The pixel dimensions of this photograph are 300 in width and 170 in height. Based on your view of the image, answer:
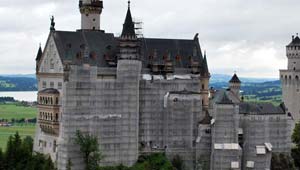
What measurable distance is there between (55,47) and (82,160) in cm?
Answer: 1616

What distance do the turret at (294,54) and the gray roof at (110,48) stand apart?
25875mm

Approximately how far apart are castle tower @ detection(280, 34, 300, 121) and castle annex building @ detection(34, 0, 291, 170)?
22.5 m

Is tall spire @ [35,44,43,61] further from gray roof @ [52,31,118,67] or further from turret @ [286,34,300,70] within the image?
turret @ [286,34,300,70]

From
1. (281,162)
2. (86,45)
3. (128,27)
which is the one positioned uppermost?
(128,27)

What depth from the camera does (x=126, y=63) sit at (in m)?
92.2

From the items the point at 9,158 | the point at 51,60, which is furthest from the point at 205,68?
the point at 9,158

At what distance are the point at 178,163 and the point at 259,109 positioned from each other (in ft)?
48.7

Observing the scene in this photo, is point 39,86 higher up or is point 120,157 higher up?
point 39,86

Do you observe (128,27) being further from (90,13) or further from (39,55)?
(39,55)

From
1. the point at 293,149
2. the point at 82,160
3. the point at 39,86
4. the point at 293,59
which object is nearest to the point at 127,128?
the point at 82,160

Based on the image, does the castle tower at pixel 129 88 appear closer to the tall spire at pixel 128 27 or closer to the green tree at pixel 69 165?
the tall spire at pixel 128 27

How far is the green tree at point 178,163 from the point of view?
94750mm

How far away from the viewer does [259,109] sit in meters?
98.8

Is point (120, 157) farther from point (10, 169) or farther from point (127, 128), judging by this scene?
point (10, 169)
